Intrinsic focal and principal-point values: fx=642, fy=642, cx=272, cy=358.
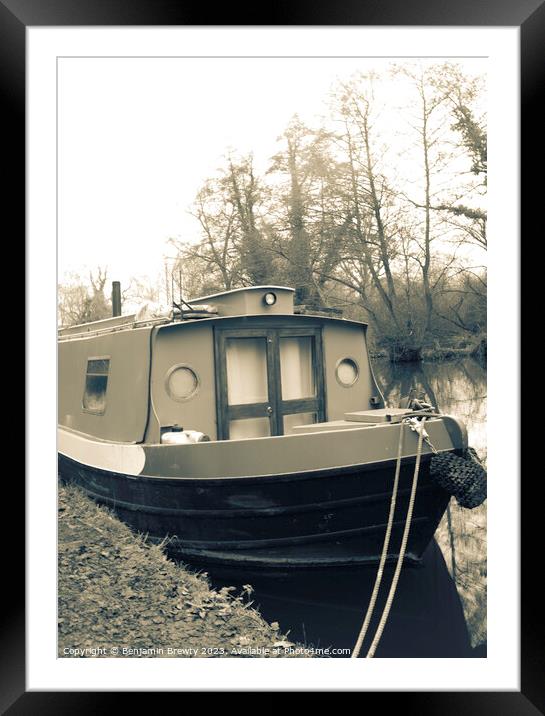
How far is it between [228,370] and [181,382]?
0.33 metres

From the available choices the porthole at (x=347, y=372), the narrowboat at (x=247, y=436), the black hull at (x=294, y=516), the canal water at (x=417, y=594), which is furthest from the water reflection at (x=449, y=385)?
the black hull at (x=294, y=516)

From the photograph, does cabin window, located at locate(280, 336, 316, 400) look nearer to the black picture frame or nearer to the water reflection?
the water reflection

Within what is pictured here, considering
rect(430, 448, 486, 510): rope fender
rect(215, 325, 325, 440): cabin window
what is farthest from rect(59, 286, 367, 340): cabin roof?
rect(430, 448, 486, 510): rope fender

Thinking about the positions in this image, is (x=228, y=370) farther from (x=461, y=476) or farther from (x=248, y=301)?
(x=461, y=476)

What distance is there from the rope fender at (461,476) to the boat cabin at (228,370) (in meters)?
0.91

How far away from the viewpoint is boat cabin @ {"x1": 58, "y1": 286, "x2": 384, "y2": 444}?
4.28m

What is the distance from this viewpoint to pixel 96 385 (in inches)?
195

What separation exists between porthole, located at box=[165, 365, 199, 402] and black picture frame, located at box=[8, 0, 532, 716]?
1.45m

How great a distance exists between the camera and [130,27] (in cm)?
311

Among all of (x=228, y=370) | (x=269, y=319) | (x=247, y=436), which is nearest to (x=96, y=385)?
(x=228, y=370)

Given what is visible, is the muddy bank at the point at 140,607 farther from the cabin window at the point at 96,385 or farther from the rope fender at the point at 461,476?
the rope fender at the point at 461,476

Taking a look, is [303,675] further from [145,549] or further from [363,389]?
[363,389]

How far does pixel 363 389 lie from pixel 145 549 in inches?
76.5
